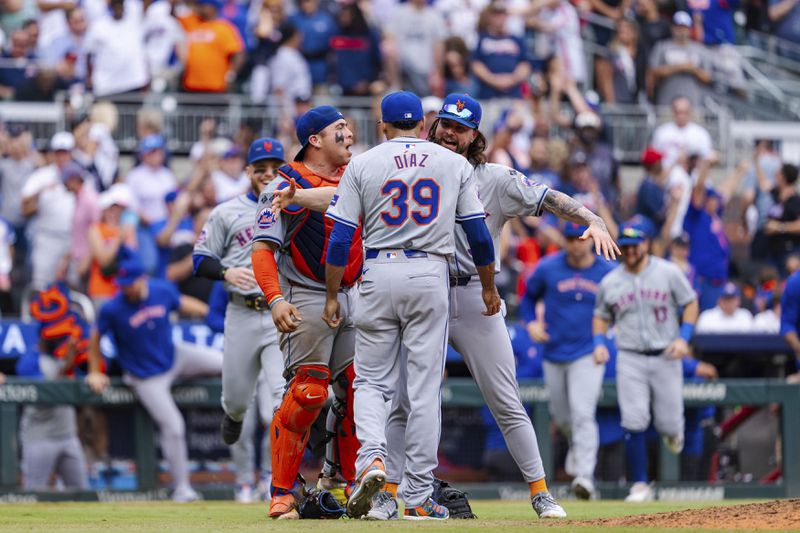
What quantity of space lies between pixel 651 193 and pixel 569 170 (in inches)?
42.9

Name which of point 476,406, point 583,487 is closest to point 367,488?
point 583,487

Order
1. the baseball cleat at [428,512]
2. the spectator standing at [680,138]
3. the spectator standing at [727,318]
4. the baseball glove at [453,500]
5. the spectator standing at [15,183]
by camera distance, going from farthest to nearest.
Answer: the spectator standing at [680,138], the spectator standing at [15,183], the spectator standing at [727,318], the baseball glove at [453,500], the baseball cleat at [428,512]

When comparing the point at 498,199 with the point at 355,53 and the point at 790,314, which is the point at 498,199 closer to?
the point at 790,314

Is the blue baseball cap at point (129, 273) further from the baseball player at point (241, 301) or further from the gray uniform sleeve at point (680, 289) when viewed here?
the gray uniform sleeve at point (680, 289)

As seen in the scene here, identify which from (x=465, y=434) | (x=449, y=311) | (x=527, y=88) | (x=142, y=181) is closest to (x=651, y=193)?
(x=527, y=88)

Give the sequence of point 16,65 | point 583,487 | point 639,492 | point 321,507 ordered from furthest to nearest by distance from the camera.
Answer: point 16,65 < point 639,492 < point 583,487 < point 321,507

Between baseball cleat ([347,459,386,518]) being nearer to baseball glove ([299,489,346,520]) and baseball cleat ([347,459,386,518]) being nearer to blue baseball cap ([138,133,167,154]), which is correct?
Result: baseball glove ([299,489,346,520])

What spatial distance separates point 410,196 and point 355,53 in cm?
1088

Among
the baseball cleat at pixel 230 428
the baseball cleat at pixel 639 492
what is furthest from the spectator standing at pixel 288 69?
the baseball cleat at pixel 230 428

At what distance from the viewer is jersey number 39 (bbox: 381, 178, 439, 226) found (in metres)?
7.70

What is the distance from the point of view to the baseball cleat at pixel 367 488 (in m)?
7.37

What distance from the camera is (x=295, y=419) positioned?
8125 mm

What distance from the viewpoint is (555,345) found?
42.8ft

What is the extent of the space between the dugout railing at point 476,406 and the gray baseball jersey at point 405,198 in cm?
608
